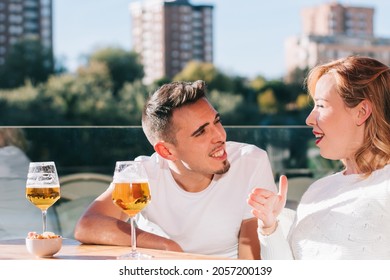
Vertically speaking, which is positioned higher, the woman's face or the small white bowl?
the woman's face

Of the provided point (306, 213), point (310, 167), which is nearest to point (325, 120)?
point (306, 213)

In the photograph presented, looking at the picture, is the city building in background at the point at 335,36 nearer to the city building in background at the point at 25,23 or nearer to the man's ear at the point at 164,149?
the city building in background at the point at 25,23

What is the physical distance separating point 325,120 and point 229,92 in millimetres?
27176

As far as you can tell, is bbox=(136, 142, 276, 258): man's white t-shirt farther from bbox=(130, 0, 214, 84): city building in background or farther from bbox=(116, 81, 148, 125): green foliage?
bbox=(130, 0, 214, 84): city building in background

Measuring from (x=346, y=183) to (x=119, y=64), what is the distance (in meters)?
28.2

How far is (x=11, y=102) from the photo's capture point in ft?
85.3

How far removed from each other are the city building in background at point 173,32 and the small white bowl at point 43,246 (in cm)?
3239

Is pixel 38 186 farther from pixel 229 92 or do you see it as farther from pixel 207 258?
pixel 229 92

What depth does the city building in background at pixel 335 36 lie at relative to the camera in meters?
33.5

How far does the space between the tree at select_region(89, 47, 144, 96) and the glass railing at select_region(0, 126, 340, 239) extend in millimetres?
24932

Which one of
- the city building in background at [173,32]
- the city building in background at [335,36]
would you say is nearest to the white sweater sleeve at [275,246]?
the city building in background at [335,36]

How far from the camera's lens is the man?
1.52 meters

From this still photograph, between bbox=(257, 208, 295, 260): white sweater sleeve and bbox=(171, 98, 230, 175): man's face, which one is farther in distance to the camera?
bbox=(171, 98, 230, 175): man's face

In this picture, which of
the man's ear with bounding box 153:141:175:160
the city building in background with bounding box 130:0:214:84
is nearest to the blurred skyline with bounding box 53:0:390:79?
the city building in background with bounding box 130:0:214:84
